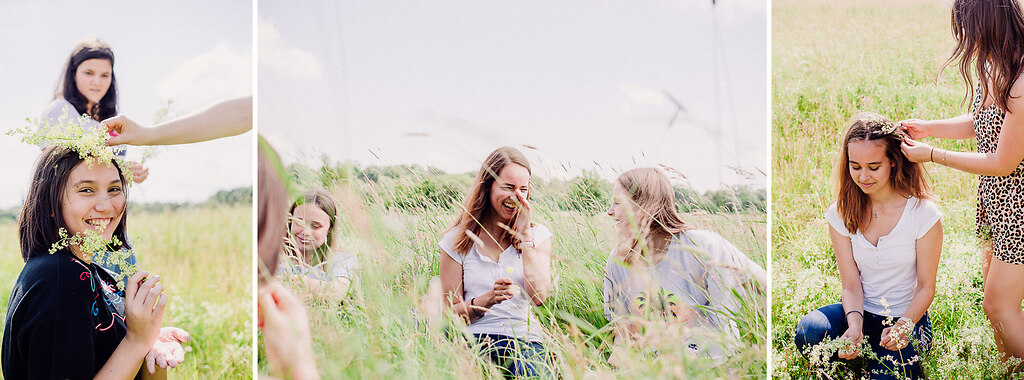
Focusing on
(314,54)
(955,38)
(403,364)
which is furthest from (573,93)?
(955,38)

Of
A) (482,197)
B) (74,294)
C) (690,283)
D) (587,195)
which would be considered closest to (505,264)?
(482,197)

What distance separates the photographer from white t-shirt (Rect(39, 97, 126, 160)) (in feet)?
7.99

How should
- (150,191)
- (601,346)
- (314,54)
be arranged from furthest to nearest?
(150,191) → (314,54) → (601,346)

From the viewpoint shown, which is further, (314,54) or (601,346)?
(314,54)

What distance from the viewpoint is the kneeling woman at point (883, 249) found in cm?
235

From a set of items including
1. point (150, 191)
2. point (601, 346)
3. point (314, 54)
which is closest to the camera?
point (601, 346)

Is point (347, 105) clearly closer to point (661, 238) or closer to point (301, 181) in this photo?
point (301, 181)

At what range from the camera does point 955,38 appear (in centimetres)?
237

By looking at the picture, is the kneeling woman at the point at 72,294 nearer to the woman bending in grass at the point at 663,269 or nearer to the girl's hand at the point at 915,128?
the woman bending in grass at the point at 663,269

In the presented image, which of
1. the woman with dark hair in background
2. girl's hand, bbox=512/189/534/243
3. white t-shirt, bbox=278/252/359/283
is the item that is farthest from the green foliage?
the woman with dark hair in background

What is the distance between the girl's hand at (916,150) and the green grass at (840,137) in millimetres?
210

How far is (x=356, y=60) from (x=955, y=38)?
2199 millimetres

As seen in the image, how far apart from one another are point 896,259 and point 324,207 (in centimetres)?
212

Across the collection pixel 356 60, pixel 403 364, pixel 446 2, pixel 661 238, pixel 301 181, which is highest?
pixel 446 2
